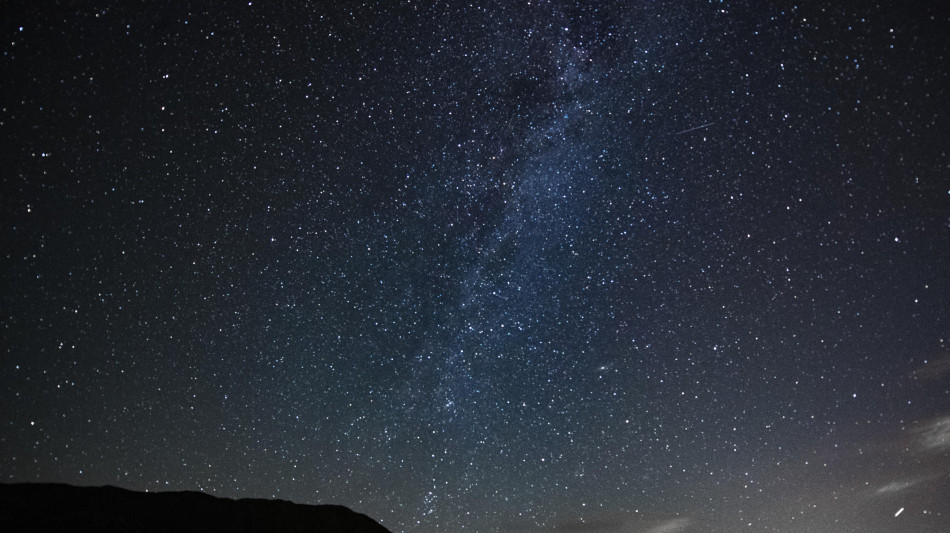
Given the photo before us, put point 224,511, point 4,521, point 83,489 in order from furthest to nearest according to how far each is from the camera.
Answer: point 224,511, point 83,489, point 4,521

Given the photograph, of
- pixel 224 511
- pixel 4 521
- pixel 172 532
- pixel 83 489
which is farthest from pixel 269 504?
pixel 4 521

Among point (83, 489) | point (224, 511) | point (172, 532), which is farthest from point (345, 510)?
point (83, 489)

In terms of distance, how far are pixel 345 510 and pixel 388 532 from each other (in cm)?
86

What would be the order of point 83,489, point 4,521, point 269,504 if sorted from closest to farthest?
1. point 4,521
2. point 83,489
3. point 269,504

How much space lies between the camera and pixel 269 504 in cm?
834

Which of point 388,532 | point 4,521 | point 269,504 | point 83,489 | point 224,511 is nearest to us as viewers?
point 4,521

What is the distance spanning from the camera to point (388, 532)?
907cm

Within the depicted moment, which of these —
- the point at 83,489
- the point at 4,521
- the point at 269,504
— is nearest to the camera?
the point at 4,521

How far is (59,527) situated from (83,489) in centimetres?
86

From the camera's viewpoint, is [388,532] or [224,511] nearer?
[224,511]

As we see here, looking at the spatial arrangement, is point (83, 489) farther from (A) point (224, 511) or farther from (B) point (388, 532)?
(B) point (388, 532)

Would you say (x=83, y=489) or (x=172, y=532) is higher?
(x=83, y=489)

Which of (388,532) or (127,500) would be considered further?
(388,532)

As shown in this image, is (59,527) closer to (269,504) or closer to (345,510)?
(269,504)
